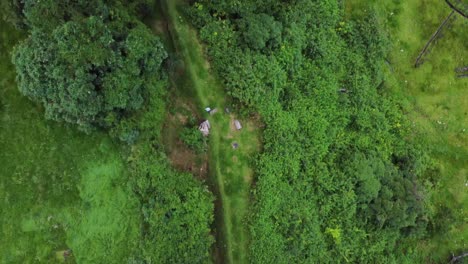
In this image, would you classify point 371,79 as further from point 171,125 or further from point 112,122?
point 112,122

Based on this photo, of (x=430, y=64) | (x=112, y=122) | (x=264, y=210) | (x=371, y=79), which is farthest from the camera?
(x=430, y=64)

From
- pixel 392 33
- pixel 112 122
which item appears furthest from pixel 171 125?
pixel 392 33

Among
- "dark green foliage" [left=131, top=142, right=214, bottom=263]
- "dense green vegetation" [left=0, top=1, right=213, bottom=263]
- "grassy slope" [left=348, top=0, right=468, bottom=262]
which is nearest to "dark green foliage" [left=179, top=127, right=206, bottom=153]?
"dense green vegetation" [left=0, top=1, right=213, bottom=263]

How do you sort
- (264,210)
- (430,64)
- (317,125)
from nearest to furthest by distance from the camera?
(264,210) → (317,125) → (430,64)

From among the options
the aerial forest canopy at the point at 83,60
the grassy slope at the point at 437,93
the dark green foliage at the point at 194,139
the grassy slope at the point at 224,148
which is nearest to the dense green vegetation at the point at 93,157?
the aerial forest canopy at the point at 83,60

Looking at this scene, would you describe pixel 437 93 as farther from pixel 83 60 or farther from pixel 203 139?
pixel 83 60

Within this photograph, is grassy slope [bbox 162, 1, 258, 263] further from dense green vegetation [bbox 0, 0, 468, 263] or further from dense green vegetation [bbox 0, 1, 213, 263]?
dense green vegetation [bbox 0, 1, 213, 263]

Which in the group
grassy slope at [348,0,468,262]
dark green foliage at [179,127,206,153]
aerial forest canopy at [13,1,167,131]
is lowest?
grassy slope at [348,0,468,262]

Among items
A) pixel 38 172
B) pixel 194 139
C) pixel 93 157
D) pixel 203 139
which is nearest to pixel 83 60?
pixel 93 157
